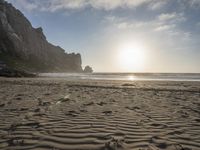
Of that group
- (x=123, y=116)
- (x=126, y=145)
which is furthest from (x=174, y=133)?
(x=123, y=116)

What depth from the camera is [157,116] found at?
7344 millimetres

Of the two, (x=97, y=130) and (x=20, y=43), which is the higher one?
(x=20, y=43)

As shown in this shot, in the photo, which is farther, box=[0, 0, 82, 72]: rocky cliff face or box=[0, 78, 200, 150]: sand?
box=[0, 0, 82, 72]: rocky cliff face

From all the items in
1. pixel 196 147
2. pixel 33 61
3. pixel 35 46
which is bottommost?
pixel 196 147

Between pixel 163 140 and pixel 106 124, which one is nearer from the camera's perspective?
pixel 163 140

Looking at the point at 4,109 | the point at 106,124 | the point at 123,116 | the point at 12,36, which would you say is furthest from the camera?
the point at 12,36

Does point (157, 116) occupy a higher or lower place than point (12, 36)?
lower

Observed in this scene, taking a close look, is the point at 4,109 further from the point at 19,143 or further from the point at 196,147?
the point at 196,147

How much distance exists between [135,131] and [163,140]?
860 mm

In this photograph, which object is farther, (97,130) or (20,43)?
(20,43)

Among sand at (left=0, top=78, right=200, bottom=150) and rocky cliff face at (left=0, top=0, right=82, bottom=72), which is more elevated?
rocky cliff face at (left=0, top=0, right=82, bottom=72)

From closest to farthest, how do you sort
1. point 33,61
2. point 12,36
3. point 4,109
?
point 4,109, point 12,36, point 33,61

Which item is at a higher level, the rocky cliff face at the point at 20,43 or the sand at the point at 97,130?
the rocky cliff face at the point at 20,43

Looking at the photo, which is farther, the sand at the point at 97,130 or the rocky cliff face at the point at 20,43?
the rocky cliff face at the point at 20,43
